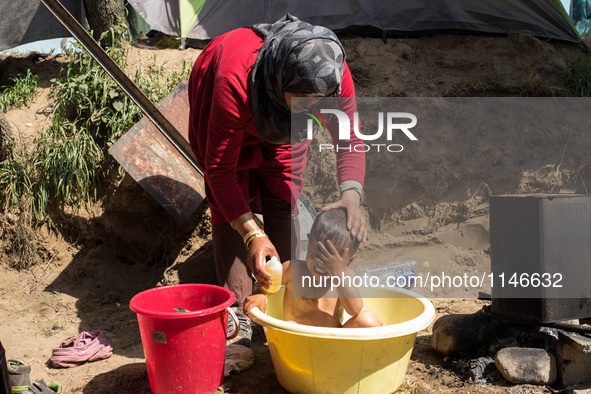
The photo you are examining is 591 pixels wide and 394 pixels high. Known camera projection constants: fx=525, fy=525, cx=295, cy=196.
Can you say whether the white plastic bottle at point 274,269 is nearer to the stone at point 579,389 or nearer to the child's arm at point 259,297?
the child's arm at point 259,297

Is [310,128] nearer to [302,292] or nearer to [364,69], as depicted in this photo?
[302,292]

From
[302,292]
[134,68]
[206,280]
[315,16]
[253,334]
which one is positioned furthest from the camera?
[315,16]

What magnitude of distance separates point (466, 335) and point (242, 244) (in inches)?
49.2

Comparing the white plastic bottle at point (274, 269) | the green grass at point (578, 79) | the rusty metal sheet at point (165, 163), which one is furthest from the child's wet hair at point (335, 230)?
the green grass at point (578, 79)

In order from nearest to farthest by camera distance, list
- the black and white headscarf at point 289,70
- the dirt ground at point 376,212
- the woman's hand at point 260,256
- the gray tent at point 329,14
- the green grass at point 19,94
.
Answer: the black and white headscarf at point 289,70
the woman's hand at point 260,256
the dirt ground at point 376,212
the green grass at point 19,94
the gray tent at point 329,14

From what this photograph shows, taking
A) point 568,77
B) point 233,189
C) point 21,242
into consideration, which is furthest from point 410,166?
point 21,242

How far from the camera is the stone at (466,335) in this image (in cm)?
263

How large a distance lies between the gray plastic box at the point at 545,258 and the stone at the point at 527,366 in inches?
6.7

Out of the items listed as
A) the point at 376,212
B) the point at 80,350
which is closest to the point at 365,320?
the point at 80,350

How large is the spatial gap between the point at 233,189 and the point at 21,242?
2.50m

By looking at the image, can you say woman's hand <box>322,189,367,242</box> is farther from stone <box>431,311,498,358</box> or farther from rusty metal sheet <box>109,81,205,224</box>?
rusty metal sheet <box>109,81,205,224</box>

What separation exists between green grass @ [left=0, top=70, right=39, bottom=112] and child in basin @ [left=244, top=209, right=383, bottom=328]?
11.2ft

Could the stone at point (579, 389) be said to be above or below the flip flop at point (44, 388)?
below

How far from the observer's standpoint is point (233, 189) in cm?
230
